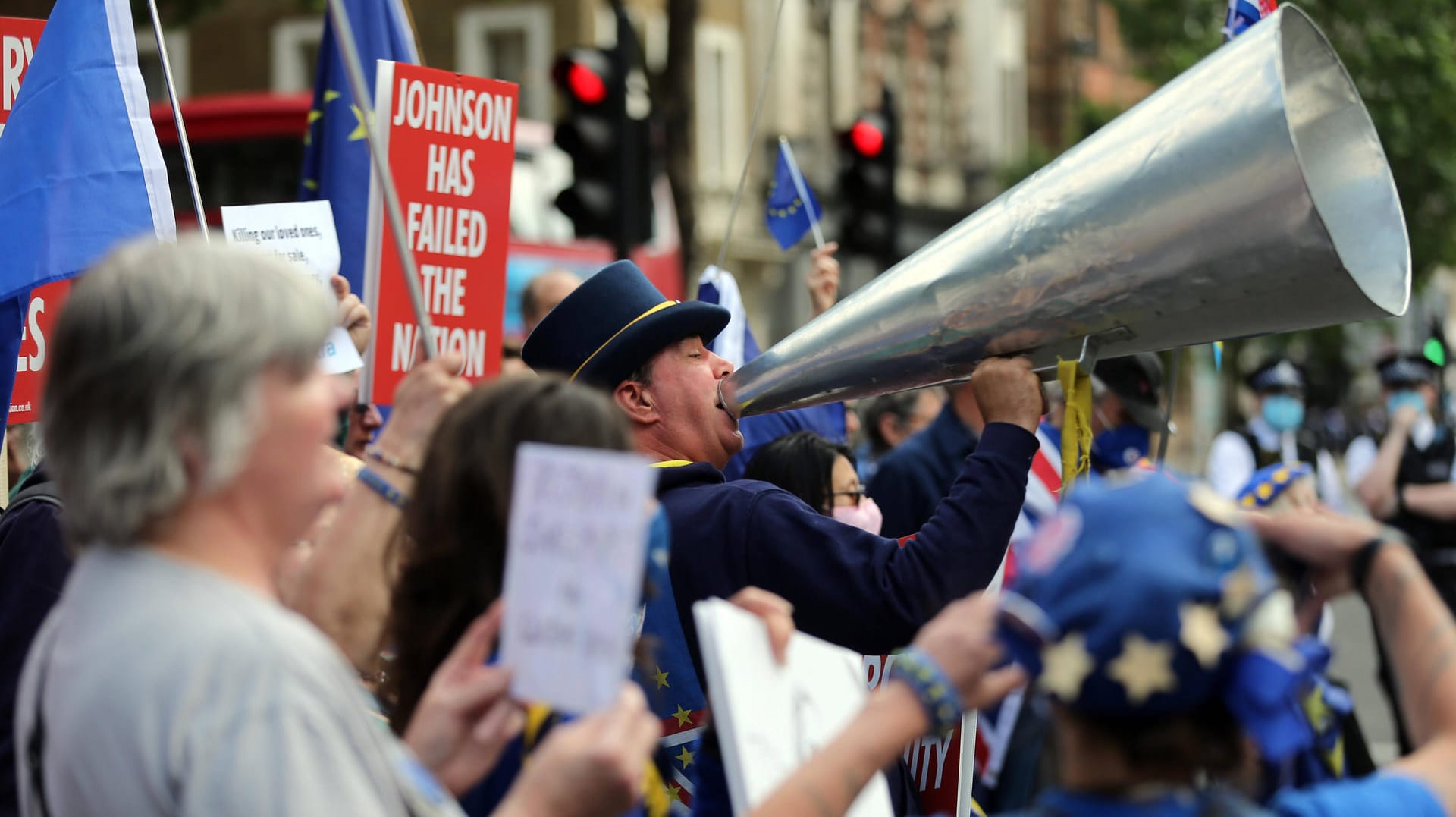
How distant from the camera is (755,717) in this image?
1.96 meters

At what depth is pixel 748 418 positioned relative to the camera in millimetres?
5543

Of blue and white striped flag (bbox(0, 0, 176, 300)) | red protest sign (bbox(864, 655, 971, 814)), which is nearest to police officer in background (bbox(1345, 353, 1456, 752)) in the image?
red protest sign (bbox(864, 655, 971, 814))

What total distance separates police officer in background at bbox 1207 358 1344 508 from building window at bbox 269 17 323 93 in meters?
17.6

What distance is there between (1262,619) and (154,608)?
1048 millimetres

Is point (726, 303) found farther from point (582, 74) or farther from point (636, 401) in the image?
point (582, 74)

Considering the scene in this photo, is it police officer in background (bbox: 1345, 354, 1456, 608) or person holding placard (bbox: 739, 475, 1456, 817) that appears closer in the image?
person holding placard (bbox: 739, 475, 1456, 817)

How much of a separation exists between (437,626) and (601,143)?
21.7ft

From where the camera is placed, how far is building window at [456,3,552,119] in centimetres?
2469

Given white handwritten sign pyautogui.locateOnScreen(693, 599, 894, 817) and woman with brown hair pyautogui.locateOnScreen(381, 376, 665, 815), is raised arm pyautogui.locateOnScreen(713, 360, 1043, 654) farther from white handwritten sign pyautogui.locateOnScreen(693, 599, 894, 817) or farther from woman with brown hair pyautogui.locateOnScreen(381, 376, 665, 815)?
Result: woman with brown hair pyautogui.locateOnScreen(381, 376, 665, 815)

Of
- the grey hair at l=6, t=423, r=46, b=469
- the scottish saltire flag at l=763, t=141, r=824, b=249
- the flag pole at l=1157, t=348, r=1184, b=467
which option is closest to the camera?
the flag pole at l=1157, t=348, r=1184, b=467

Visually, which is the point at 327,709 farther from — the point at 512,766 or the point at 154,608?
the point at 512,766

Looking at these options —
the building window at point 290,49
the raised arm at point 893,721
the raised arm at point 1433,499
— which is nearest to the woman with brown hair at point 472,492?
the raised arm at point 893,721

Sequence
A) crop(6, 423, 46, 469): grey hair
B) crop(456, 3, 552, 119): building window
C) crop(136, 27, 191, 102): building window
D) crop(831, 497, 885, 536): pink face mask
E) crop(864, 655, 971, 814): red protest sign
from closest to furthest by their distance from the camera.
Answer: crop(6, 423, 46, 469): grey hair → crop(864, 655, 971, 814): red protest sign → crop(831, 497, 885, 536): pink face mask → crop(136, 27, 191, 102): building window → crop(456, 3, 552, 119): building window

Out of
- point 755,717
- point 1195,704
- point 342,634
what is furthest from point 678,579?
point 1195,704
